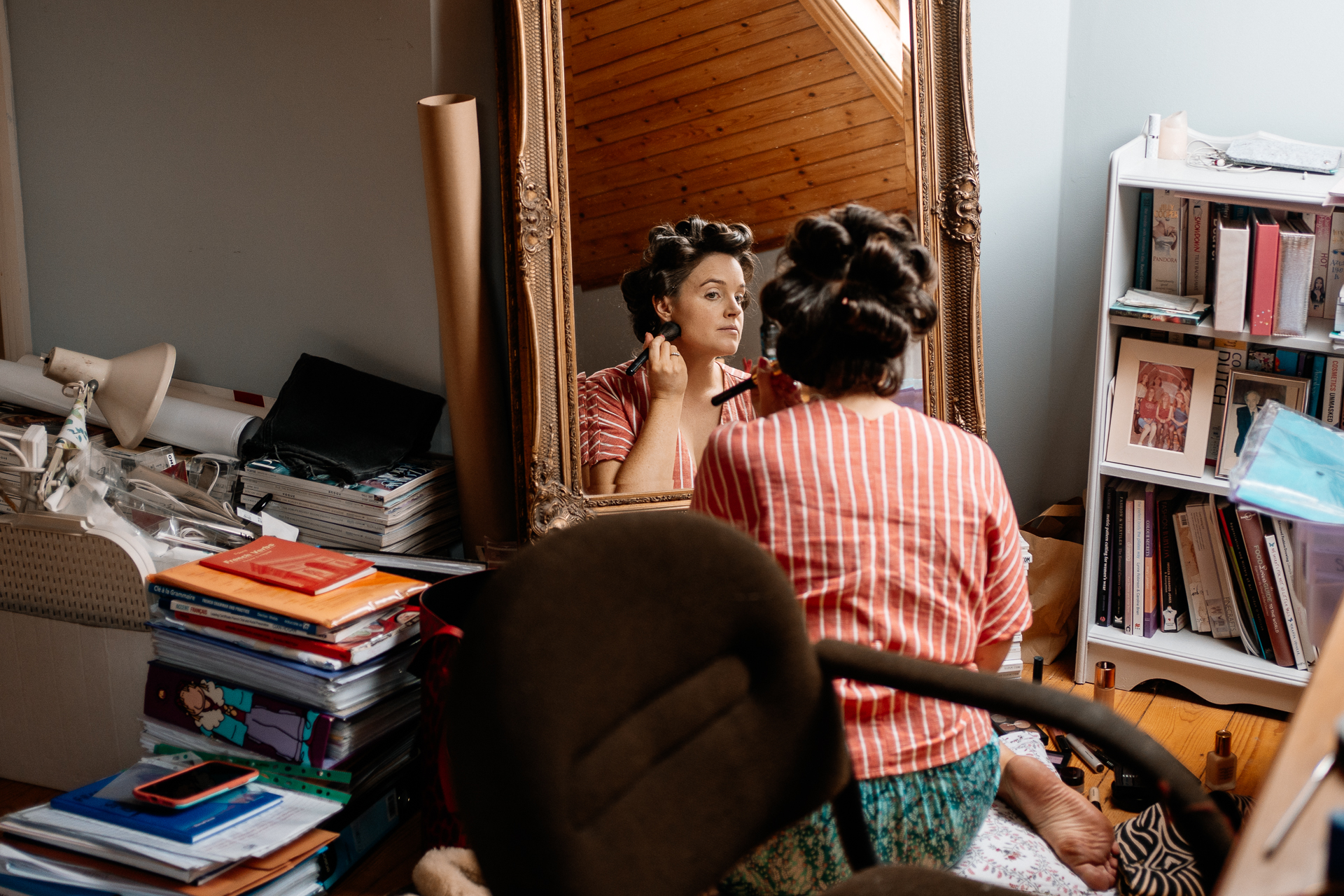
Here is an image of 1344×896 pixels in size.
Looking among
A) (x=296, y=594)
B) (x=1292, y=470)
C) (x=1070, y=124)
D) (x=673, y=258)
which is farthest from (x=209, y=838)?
(x=1070, y=124)

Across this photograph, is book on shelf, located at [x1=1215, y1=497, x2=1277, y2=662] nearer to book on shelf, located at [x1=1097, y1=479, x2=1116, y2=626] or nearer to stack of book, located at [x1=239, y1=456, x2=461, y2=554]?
book on shelf, located at [x1=1097, y1=479, x2=1116, y2=626]

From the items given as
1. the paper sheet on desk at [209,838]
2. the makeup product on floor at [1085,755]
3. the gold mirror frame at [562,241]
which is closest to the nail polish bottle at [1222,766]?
the makeup product on floor at [1085,755]

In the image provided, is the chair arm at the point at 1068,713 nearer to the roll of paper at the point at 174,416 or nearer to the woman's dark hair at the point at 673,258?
the woman's dark hair at the point at 673,258

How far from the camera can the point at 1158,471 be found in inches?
84.4

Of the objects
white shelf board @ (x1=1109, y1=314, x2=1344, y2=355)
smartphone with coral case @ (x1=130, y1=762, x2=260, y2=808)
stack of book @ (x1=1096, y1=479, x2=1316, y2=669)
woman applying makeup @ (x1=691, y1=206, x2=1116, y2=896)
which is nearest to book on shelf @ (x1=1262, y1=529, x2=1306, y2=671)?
stack of book @ (x1=1096, y1=479, x2=1316, y2=669)

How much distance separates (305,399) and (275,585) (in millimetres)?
575

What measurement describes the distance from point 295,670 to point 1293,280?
6.25 feet

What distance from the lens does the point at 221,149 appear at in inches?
89.9

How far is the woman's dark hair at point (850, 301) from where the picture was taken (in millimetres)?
1226

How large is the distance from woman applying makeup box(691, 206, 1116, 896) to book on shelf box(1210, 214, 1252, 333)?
1043 millimetres

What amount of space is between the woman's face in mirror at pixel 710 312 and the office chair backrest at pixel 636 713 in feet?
3.37

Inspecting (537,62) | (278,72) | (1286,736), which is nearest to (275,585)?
(537,62)

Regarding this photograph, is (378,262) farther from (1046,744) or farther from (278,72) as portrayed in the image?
(1046,744)

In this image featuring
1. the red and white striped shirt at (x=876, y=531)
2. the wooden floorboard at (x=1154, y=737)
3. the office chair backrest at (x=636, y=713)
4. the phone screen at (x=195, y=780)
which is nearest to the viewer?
the office chair backrest at (x=636, y=713)
